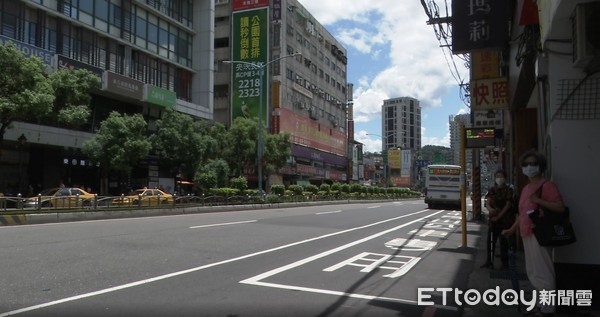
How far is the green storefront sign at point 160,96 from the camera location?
39.0 m

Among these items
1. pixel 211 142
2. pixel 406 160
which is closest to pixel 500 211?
pixel 211 142

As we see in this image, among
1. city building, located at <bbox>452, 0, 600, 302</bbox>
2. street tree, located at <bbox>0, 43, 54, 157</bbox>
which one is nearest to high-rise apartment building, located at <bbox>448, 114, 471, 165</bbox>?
city building, located at <bbox>452, 0, 600, 302</bbox>

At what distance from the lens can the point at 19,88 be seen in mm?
22656

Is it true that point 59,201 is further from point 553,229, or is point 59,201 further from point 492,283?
point 553,229

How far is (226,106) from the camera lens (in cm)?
6109

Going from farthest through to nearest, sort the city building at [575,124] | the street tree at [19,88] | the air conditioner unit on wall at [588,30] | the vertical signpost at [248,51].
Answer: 1. the vertical signpost at [248,51]
2. the street tree at [19,88]
3. the city building at [575,124]
4. the air conditioner unit on wall at [588,30]

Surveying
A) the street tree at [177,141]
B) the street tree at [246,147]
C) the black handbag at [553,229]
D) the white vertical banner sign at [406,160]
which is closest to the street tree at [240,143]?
the street tree at [246,147]

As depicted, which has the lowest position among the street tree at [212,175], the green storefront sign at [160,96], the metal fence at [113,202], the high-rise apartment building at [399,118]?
the metal fence at [113,202]

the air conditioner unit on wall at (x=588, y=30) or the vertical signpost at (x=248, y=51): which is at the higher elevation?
the vertical signpost at (x=248, y=51)

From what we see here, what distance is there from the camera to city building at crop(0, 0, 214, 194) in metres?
31.7

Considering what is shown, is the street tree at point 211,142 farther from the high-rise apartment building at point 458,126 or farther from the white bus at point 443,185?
the high-rise apartment building at point 458,126

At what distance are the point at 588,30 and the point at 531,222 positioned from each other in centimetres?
231

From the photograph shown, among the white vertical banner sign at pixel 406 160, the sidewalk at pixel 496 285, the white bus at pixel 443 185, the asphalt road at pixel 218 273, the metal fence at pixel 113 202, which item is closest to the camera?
the sidewalk at pixel 496 285

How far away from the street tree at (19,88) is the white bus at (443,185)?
2650 cm
